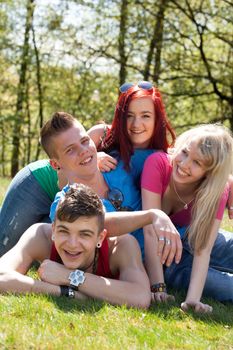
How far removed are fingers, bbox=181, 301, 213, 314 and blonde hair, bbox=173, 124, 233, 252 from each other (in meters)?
0.41

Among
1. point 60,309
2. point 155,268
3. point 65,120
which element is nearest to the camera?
point 60,309

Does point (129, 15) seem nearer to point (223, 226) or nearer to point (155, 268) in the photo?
point (223, 226)

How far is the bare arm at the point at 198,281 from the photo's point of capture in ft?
13.3

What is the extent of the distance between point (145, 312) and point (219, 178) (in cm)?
122

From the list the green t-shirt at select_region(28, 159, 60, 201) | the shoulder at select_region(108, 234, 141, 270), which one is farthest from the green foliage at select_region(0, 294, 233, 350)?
the green t-shirt at select_region(28, 159, 60, 201)

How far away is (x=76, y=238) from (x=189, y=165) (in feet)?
3.56

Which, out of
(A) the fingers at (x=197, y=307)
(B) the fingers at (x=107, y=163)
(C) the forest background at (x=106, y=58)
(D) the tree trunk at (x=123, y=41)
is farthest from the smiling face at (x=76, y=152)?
(D) the tree trunk at (x=123, y=41)

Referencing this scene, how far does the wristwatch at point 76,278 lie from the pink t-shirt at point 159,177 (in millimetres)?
978

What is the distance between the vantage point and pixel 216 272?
476 centimetres

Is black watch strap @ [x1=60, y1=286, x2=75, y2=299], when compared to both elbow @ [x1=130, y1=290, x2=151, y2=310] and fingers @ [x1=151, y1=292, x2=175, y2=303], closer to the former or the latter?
elbow @ [x1=130, y1=290, x2=151, y2=310]

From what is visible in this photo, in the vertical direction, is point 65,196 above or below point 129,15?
below

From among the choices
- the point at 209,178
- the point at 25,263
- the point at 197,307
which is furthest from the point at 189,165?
the point at 25,263

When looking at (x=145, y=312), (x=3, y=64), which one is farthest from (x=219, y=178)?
(x=3, y=64)

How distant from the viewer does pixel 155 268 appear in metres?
4.27
